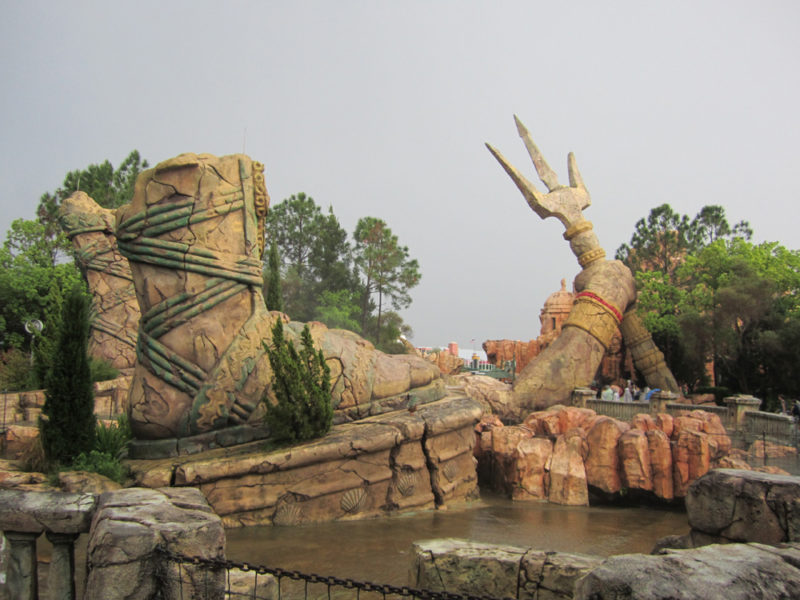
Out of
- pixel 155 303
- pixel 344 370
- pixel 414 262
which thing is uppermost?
pixel 414 262

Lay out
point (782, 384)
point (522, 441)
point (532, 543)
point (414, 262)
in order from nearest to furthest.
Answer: point (532, 543) → point (522, 441) → point (782, 384) → point (414, 262)

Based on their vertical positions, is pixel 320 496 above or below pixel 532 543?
above

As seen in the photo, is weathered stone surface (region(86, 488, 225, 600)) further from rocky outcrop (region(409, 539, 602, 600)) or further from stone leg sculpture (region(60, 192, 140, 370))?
stone leg sculpture (region(60, 192, 140, 370))

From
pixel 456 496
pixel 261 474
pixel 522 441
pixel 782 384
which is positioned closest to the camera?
pixel 261 474

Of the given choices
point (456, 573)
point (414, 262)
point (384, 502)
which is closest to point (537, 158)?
point (414, 262)

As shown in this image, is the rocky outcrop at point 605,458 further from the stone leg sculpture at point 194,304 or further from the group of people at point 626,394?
the group of people at point 626,394

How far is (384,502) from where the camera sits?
743 cm

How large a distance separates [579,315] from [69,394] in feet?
43.9

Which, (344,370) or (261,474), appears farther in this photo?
(344,370)

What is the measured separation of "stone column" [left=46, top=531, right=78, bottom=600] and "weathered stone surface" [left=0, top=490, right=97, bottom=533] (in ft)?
0.32

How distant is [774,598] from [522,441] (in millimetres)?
6766

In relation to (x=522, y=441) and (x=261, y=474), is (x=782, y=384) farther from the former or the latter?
(x=261, y=474)

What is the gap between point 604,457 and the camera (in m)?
9.02

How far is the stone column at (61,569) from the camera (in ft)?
12.6
